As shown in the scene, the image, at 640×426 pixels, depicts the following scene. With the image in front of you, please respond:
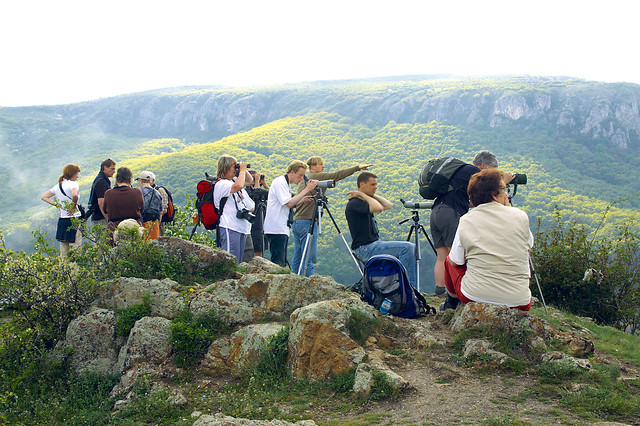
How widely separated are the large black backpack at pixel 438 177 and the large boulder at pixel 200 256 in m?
2.57

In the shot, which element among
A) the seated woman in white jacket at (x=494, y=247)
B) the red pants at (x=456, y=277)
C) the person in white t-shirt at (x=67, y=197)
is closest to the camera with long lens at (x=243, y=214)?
the person in white t-shirt at (x=67, y=197)

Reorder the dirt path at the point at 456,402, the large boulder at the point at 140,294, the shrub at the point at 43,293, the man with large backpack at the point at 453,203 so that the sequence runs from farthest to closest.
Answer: the man with large backpack at the point at 453,203 < the large boulder at the point at 140,294 < the shrub at the point at 43,293 < the dirt path at the point at 456,402

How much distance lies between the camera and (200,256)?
19.2 ft

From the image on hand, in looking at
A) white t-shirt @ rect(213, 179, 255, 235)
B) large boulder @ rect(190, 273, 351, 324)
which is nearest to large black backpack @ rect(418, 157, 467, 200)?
large boulder @ rect(190, 273, 351, 324)

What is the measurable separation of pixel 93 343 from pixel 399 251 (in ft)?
11.6

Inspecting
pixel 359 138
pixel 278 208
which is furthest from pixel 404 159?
pixel 278 208

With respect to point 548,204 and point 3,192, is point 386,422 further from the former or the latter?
point 3,192

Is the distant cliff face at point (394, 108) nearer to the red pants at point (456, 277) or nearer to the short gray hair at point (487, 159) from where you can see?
the short gray hair at point (487, 159)

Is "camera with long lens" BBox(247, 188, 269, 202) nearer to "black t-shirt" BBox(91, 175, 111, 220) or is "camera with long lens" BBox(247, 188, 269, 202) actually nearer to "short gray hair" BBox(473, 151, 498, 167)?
"black t-shirt" BBox(91, 175, 111, 220)

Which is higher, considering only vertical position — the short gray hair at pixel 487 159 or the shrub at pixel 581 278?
the short gray hair at pixel 487 159

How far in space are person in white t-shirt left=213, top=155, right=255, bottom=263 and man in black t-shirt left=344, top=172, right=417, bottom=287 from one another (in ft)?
4.89

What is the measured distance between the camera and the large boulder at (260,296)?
4.78 meters

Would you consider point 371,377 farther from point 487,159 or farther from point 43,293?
point 43,293

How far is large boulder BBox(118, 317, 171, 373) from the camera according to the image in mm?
4367
